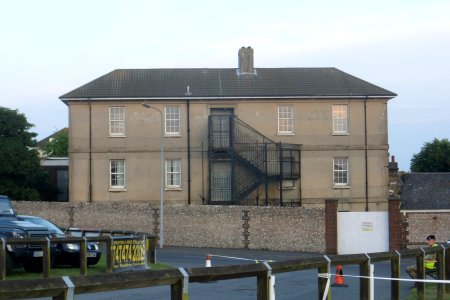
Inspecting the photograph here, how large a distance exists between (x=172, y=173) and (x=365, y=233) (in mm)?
16315

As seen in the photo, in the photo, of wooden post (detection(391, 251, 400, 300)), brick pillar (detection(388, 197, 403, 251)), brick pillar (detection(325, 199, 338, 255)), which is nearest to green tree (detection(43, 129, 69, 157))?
brick pillar (detection(325, 199, 338, 255))

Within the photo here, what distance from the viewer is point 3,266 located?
1880 centimetres

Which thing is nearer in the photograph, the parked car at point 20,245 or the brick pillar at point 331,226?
the parked car at point 20,245

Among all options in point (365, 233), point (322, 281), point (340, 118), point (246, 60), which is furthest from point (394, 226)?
point (322, 281)

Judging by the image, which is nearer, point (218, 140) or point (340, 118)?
point (218, 140)

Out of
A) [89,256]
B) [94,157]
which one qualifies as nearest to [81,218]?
[94,157]

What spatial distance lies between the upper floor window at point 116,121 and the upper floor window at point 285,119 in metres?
10.1

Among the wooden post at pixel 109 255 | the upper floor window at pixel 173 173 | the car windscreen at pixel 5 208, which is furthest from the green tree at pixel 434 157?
the wooden post at pixel 109 255

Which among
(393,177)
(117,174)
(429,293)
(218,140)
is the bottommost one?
(429,293)

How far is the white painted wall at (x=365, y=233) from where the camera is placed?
44188mm

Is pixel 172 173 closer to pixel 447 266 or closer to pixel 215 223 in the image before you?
pixel 215 223

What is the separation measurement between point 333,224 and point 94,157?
60.2 feet

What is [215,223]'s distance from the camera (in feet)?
158

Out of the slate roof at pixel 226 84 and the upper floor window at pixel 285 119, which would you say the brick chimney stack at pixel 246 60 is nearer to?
the slate roof at pixel 226 84
